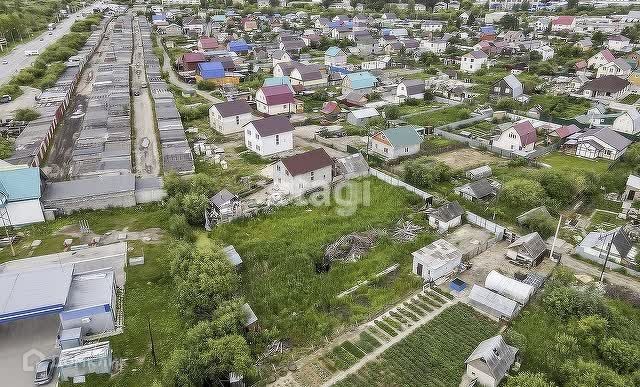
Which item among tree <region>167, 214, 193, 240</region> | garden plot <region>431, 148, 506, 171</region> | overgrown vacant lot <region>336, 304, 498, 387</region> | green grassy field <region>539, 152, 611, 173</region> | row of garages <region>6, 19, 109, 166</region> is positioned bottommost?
green grassy field <region>539, 152, 611, 173</region>

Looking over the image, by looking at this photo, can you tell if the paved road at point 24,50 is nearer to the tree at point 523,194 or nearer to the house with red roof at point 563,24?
the tree at point 523,194

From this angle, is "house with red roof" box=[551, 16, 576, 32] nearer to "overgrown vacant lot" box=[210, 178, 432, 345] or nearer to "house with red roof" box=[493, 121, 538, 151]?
"house with red roof" box=[493, 121, 538, 151]

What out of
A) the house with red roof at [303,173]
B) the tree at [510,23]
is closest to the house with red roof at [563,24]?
the tree at [510,23]

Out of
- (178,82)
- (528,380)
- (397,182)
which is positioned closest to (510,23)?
(178,82)

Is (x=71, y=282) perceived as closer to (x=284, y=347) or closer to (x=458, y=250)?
(x=284, y=347)

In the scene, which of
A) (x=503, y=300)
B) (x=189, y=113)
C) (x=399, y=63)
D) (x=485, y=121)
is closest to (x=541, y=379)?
(x=503, y=300)

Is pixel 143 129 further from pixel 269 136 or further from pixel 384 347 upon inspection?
pixel 384 347

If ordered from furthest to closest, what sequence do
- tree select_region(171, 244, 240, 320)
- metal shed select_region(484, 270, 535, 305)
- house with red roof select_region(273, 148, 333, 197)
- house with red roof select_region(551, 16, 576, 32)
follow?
house with red roof select_region(551, 16, 576, 32), house with red roof select_region(273, 148, 333, 197), metal shed select_region(484, 270, 535, 305), tree select_region(171, 244, 240, 320)

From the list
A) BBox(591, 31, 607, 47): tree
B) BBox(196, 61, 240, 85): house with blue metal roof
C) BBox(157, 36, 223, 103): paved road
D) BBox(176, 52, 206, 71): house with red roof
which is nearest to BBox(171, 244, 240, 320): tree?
BBox(157, 36, 223, 103): paved road
